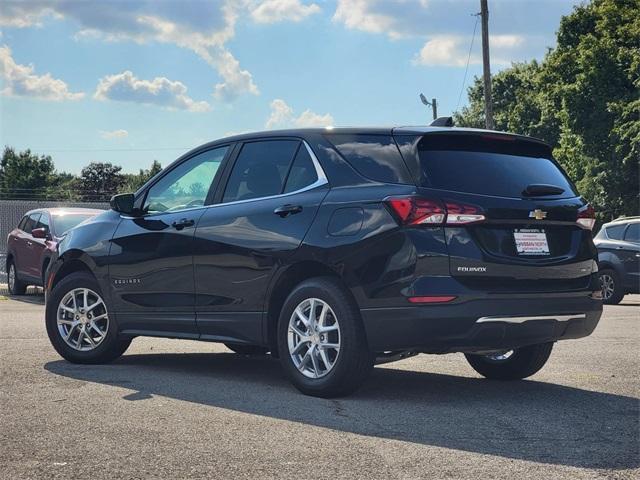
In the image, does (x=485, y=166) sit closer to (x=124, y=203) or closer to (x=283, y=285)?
(x=283, y=285)

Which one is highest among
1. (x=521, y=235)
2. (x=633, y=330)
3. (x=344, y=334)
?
(x=521, y=235)

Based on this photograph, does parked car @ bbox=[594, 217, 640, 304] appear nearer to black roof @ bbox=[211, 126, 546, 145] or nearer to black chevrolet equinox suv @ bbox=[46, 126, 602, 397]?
black chevrolet equinox suv @ bbox=[46, 126, 602, 397]

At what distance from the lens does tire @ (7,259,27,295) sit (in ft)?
59.0

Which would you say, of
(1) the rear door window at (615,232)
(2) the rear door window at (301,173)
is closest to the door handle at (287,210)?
(2) the rear door window at (301,173)

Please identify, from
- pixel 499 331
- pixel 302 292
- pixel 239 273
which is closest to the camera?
pixel 499 331

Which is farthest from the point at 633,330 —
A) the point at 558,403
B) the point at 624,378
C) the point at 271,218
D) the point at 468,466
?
the point at 468,466

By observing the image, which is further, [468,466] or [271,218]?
[271,218]

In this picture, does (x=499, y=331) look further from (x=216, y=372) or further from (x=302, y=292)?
(x=216, y=372)

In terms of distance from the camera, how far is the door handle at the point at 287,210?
6.53 m

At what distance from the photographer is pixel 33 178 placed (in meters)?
95.8

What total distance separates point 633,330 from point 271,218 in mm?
6607

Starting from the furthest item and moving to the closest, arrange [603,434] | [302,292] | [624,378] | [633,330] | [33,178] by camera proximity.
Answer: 1. [33,178]
2. [633,330]
3. [624,378]
4. [302,292]
5. [603,434]

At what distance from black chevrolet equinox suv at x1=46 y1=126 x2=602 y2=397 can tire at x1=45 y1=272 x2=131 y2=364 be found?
36cm

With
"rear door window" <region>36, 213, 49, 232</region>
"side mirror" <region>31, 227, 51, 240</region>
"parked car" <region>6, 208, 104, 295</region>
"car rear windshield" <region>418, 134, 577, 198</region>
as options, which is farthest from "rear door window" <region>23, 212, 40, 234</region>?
"car rear windshield" <region>418, 134, 577, 198</region>
